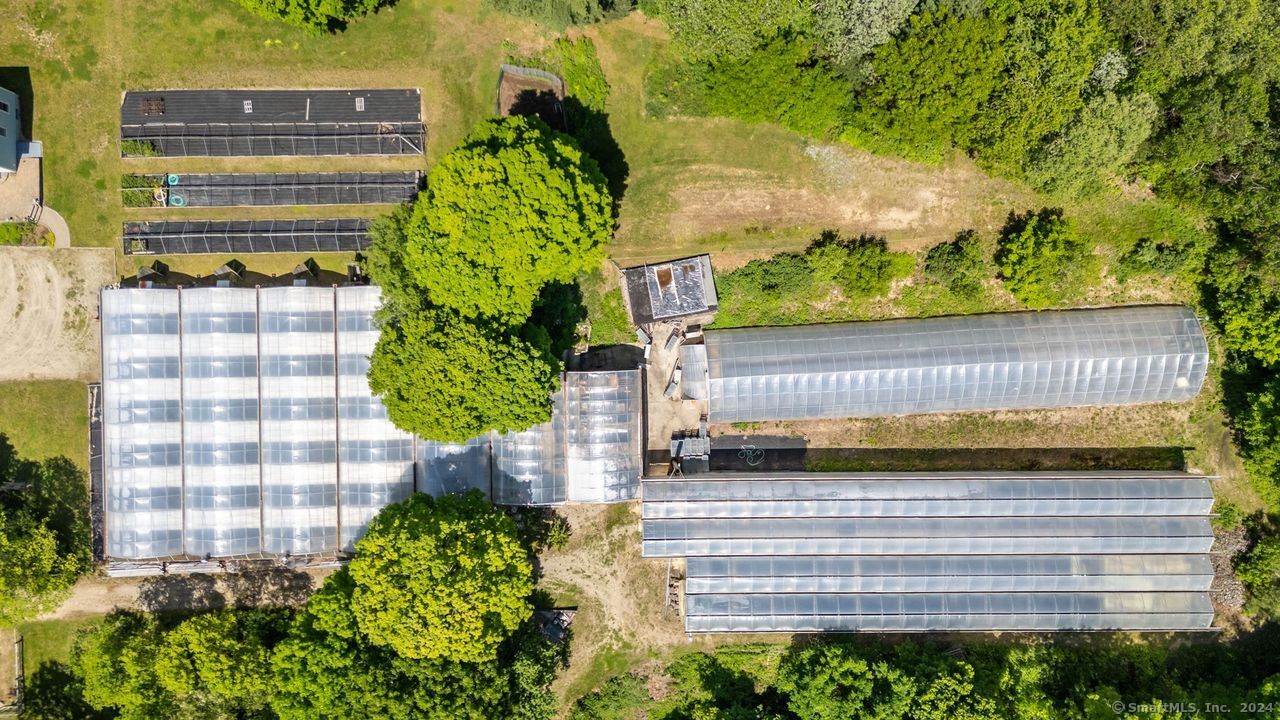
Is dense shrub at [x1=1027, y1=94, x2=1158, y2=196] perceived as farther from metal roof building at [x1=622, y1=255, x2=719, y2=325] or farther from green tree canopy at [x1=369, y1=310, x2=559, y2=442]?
green tree canopy at [x1=369, y1=310, x2=559, y2=442]

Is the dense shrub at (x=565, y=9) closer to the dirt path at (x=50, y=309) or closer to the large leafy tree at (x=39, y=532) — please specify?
the dirt path at (x=50, y=309)

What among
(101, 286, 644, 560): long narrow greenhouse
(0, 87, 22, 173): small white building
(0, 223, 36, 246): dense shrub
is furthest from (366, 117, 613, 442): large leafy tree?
(0, 87, 22, 173): small white building

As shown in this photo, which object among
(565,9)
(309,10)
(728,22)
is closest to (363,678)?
(309,10)

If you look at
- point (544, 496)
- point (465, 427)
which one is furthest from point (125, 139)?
point (544, 496)

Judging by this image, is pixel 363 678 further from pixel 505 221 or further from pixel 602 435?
pixel 505 221

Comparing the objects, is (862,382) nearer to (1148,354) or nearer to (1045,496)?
(1045,496)

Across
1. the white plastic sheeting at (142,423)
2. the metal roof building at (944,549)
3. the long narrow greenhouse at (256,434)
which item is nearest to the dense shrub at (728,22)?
the long narrow greenhouse at (256,434)
